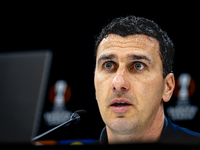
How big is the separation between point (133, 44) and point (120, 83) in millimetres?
306

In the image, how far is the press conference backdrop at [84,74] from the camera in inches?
81.4

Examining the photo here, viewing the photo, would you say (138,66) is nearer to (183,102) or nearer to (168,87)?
(168,87)

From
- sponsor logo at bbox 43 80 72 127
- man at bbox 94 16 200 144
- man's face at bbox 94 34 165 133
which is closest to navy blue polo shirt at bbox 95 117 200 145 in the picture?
man at bbox 94 16 200 144

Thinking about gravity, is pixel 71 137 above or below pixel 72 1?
below

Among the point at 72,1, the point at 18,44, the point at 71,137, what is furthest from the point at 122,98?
the point at 18,44

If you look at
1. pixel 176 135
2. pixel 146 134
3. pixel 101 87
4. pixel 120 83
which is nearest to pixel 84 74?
pixel 101 87

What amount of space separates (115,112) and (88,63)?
0.55 metres

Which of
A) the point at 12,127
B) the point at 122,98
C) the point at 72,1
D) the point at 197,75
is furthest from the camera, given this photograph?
the point at 72,1

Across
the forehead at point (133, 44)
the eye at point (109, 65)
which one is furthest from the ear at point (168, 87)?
the eye at point (109, 65)

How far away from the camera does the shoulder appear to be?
5.89 feet

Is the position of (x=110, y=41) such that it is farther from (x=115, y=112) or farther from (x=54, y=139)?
(x=54, y=139)

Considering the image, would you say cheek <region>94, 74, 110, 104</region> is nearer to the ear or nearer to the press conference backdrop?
the press conference backdrop

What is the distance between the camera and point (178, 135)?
1830mm

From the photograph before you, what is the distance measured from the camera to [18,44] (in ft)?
9.92
